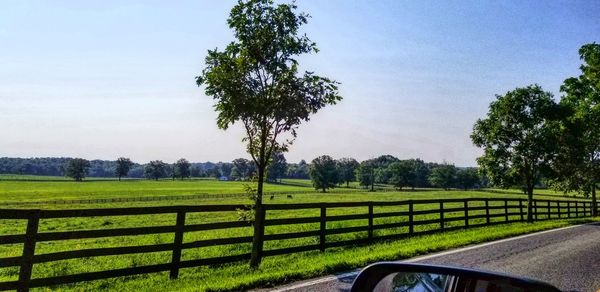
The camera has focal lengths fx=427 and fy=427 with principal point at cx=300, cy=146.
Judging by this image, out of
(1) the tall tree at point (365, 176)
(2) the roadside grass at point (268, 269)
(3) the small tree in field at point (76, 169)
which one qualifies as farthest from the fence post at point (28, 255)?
(3) the small tree in field at point (76, 169)

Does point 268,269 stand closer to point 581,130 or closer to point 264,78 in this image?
point 264,78

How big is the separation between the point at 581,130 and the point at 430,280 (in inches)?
1369

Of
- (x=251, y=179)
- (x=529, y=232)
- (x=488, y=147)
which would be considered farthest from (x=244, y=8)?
(x=488, y=147)

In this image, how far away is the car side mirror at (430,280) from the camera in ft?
6.23

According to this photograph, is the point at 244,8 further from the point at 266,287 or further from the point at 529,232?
the point at 529,232

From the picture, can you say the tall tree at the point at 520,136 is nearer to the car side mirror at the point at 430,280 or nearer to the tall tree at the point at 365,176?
the car side mirror at the point at 430,280

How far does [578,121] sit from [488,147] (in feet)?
24.3

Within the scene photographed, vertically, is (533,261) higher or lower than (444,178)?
A: lower

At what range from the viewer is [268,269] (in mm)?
9281

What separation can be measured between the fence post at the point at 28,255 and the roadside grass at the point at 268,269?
5.60ft

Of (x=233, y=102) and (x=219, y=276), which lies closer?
(x=219, y=276)

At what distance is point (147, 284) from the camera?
330 inches

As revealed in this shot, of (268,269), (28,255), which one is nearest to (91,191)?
(268,269)

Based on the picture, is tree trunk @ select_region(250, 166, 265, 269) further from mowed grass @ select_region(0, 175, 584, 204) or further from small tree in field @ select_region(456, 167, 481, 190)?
small tree in field @ select_region(456, 167, 481, 190)
